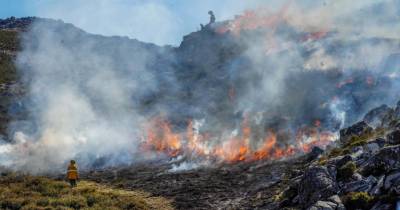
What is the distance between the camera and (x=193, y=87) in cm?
6819

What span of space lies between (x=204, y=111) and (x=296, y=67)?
13947mm

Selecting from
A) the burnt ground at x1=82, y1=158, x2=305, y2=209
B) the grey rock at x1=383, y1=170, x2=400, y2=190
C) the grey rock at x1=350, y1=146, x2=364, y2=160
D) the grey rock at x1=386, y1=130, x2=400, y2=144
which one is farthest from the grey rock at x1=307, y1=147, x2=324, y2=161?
the grey rock at x1=383, y1=170, x2=400, y2=190

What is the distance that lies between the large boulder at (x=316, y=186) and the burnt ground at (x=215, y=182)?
8.69 ft

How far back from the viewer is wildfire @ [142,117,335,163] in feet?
138

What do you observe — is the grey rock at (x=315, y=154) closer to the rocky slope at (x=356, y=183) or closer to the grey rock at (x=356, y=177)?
the rocky slope at (x=356, y=183)

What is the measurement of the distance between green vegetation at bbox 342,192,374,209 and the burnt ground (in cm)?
518

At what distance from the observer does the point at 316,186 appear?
1888 cm

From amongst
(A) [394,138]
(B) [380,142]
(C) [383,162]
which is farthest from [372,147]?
(C) [383,162]

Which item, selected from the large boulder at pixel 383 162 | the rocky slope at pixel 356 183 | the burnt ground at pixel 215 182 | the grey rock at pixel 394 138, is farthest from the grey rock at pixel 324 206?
the grey rock at pixel 394 138

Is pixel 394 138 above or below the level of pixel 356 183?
above

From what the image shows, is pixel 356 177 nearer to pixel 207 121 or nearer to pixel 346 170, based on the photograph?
pixel 346 170

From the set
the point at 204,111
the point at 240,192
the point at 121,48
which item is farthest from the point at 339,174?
the point at 121,48

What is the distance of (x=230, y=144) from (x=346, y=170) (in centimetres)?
2783

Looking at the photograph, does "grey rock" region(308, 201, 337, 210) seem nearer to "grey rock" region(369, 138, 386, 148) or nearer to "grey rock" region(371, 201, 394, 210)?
"grey rock" region(371, 201, 394, 210)
